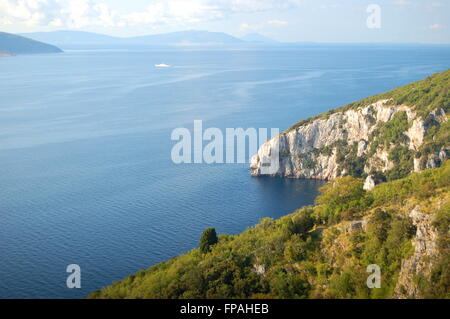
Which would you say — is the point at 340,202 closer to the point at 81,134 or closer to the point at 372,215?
the point at 372,215

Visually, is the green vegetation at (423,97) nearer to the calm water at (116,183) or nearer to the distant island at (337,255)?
the calm water at (116,183)

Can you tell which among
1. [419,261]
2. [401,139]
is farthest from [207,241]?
[401,139]

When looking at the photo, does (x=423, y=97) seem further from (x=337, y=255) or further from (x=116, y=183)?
(x=116, y=183)

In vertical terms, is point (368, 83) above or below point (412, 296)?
above

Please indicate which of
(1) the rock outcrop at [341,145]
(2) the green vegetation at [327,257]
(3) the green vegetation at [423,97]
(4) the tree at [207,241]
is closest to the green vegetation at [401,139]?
(3) the green vegetation at [423,97]

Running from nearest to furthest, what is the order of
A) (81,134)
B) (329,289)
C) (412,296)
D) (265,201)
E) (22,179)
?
(412,296) → (329,289) → (265,201) → (22,179) → (81,134)

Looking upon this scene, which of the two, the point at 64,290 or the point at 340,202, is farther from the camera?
the point at 64,290
